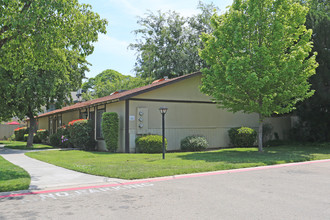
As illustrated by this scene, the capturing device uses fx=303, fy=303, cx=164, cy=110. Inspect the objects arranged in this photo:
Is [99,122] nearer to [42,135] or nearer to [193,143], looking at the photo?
[193,143]

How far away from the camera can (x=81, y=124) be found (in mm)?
19609

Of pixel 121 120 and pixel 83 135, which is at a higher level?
pixel 121 120

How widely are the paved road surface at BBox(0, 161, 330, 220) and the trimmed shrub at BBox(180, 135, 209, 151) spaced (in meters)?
8.98

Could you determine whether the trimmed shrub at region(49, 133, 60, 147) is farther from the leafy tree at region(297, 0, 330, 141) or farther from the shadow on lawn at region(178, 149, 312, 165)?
the leafy tree at region(297, 0, 330, 141)

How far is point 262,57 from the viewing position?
1463 cm

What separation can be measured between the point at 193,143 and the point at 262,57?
6.22 meters

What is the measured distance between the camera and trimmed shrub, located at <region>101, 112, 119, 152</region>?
1720 centimetres

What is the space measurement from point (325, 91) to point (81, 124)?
15571mm

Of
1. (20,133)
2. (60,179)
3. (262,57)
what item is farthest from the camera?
(20,133)

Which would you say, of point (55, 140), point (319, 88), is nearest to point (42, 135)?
point (55, 140)

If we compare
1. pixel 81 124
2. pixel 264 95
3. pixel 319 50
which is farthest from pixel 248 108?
pixel 81 124

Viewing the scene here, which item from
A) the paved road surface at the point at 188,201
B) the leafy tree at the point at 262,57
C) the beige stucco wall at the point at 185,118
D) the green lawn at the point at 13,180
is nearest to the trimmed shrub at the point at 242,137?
the beige stucco wall at the point at 185,118

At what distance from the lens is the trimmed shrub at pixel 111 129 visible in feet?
56.4

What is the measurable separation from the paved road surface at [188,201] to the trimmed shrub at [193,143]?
353 inches
